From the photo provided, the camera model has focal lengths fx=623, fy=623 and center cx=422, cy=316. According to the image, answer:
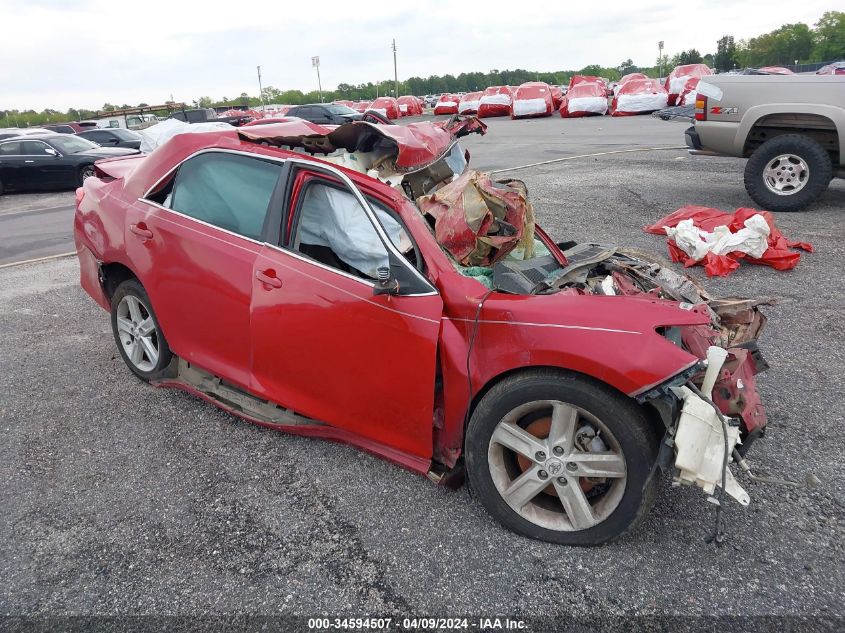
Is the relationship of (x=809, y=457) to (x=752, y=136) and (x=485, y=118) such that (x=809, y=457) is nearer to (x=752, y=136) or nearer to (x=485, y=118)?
(x=752, y=136)

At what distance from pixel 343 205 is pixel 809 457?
2.83m

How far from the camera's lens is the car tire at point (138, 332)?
418 centimetres

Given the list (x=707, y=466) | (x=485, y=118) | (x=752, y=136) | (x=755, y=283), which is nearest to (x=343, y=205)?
(x=707, y=466)

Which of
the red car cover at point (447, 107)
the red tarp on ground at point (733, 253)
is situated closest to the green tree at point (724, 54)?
the red car cover at point (447, 107)

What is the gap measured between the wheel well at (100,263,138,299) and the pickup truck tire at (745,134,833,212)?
7844 millimetres

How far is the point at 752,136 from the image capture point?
8.49m

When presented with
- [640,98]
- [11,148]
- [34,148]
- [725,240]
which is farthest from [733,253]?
[640,98]

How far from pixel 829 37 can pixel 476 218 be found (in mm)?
114135

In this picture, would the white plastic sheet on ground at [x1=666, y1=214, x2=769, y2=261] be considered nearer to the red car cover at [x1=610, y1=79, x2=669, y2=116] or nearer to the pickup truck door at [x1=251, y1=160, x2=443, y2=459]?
the pickup truck door at [x1=251, y1=160, x2=443, y2=459]

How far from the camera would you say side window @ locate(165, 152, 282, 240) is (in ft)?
11.3

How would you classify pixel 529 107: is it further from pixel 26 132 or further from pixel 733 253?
pixel 733 253

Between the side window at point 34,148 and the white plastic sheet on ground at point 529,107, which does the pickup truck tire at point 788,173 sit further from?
the white plastic sheet on ground at point 529,107

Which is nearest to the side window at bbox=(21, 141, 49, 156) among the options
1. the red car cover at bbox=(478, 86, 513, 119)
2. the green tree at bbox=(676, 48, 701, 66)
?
the red car cover at bbox=(478, 86, 513, 119)

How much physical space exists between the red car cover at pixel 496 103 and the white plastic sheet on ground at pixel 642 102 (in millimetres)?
7264
